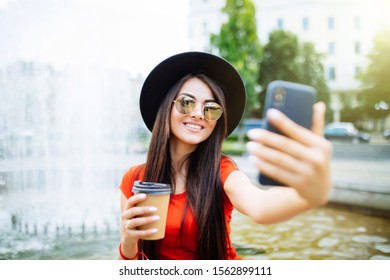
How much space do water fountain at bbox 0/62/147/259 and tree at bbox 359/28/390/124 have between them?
158 cm

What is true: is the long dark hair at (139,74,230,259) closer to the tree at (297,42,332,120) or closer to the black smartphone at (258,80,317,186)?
the black smartphone at (258,80,317,186)

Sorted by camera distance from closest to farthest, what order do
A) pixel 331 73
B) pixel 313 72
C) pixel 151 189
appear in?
pixel 151 189
pixel 331 73
pixel 313 72

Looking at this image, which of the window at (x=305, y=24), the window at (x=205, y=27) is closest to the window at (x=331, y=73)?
the window at (x=305, y=24)

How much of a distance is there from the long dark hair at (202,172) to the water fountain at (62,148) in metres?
1.28

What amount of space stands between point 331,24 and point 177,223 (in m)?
2.01

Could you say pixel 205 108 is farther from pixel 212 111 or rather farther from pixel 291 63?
pixel 291 63

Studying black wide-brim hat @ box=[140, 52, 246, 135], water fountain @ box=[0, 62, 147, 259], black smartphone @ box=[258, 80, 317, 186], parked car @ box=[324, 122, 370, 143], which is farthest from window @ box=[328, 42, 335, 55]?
black smartphone @ box=[258, 80, 317, 186]

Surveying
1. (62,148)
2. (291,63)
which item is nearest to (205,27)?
(62,148)

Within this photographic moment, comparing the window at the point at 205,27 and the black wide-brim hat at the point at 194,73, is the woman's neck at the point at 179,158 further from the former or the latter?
the window at the point at 205,27

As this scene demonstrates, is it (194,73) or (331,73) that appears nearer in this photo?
(194,73)

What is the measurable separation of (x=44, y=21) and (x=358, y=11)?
1.85 m

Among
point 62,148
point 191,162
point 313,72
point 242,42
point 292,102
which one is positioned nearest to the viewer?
point 292,102

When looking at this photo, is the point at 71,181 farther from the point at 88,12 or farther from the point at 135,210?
the point at 135,210

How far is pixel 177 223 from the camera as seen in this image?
1353 millimetres
